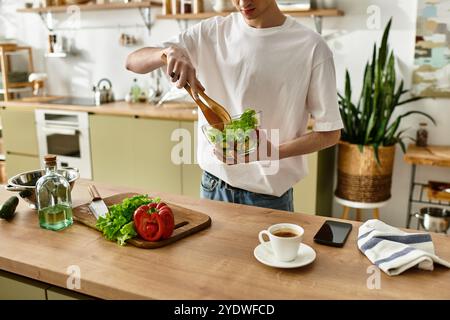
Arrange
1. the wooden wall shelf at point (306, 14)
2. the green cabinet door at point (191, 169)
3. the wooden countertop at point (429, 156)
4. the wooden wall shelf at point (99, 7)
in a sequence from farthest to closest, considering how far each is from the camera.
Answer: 1. the wooden wall shelf at point (99, 7)
2. the green cabinet door at point (191, 169)
3. the wooden wall shelf at point (306, 14)
4. the wooden countertop at point (429, 156)

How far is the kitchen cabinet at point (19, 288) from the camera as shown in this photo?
1.28 metres

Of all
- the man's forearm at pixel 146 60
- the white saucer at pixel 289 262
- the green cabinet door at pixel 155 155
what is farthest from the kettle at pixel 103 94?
the white saucer at pixel 289 262

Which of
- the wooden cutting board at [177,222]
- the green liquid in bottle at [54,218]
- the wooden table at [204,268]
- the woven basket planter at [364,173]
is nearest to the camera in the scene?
the wooden table at [204,268]

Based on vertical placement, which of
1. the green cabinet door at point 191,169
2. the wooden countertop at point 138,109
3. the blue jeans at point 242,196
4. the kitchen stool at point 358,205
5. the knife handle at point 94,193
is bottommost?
the kitchen stool at point 358,205

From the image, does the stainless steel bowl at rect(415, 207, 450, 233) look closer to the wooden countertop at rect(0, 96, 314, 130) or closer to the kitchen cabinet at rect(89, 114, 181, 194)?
the wooden countertop at rect(0, 96, 314, 130)

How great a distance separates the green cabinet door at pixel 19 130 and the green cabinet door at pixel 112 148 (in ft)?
2.12

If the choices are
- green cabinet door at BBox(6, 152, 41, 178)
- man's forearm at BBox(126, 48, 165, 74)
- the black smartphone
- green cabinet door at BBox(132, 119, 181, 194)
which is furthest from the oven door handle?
the black smartphone

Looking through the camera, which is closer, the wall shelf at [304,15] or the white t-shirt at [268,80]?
the white t-shirt at [268,80]

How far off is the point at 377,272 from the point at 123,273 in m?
0.64

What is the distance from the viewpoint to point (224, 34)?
186 centimetres

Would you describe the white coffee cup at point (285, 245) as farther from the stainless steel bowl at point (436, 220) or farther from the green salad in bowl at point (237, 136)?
the stainless steel bowl at point (436, 220)

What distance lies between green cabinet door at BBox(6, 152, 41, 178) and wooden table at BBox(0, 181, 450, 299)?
2.76 metres

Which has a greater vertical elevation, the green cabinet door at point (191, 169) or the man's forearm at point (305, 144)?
the man's forearm at point (305, 144)

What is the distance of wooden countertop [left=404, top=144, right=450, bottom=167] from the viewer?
9.57ft
